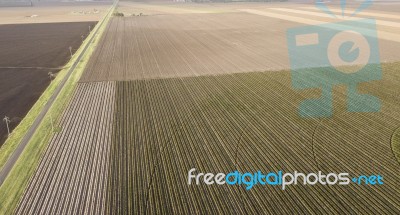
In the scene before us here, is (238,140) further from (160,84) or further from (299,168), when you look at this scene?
(160,84)

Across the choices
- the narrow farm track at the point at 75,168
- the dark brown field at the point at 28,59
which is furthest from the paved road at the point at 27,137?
the narrow farm track at the point at 75,168

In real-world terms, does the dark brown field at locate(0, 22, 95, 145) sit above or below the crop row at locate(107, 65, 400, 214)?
above

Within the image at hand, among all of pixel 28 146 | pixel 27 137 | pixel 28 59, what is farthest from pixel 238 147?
pixel 28 59

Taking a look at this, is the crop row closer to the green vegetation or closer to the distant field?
the distant field

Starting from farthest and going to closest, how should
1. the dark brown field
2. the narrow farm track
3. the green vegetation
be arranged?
the dark brown field
the green vegetation
the narrow farm track

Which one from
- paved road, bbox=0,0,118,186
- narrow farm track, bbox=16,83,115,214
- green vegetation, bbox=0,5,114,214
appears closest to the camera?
narrow farm track, bbox=16,83,115,214

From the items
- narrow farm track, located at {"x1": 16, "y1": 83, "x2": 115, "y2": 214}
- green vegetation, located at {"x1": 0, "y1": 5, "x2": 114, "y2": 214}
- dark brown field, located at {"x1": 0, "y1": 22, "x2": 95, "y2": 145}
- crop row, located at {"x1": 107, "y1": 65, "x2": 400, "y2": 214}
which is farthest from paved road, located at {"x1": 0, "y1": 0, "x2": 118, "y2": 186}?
crop row, located at {"x1": 107, "y1": 65, "x2": 400, "y2": 214}
